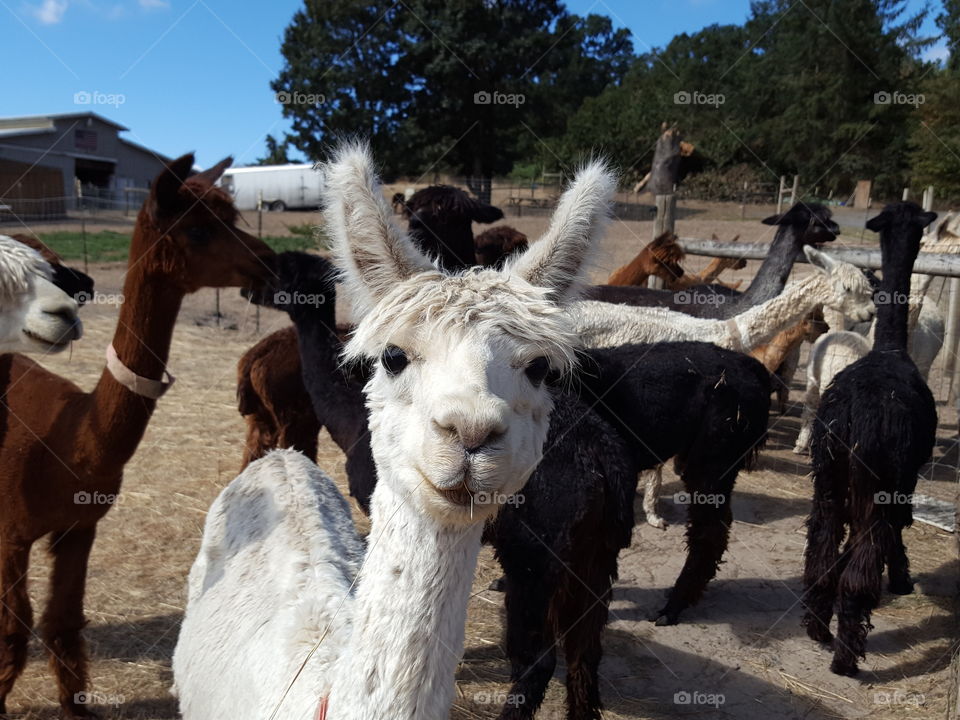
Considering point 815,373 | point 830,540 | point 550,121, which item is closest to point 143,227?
point 830,540

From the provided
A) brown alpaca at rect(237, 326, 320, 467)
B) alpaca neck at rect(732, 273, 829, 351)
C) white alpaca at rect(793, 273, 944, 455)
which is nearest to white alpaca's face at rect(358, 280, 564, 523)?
brown alpaca at rect(237, 326, 320, 467)

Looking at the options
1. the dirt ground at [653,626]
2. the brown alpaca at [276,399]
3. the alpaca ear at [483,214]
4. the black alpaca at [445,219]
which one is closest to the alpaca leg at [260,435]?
the brown alpaca at [276,399]

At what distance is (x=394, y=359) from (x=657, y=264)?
322 inches

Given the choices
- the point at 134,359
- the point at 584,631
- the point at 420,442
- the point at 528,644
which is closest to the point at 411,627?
the point at 420,442

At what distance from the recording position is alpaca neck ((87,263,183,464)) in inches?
120

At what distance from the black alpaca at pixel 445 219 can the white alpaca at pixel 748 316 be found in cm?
139

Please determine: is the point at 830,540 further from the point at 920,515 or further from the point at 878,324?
the point at 920,515

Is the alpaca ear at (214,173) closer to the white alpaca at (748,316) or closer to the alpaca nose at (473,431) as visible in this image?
the alpaca nose at (473,431)

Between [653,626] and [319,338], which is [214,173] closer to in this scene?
[319,338]

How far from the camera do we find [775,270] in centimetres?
704

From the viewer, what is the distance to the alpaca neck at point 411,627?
5.07ft

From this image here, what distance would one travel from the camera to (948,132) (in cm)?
2309

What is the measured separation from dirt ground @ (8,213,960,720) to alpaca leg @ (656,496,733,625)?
152mm

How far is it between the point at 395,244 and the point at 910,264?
4.31 metres
